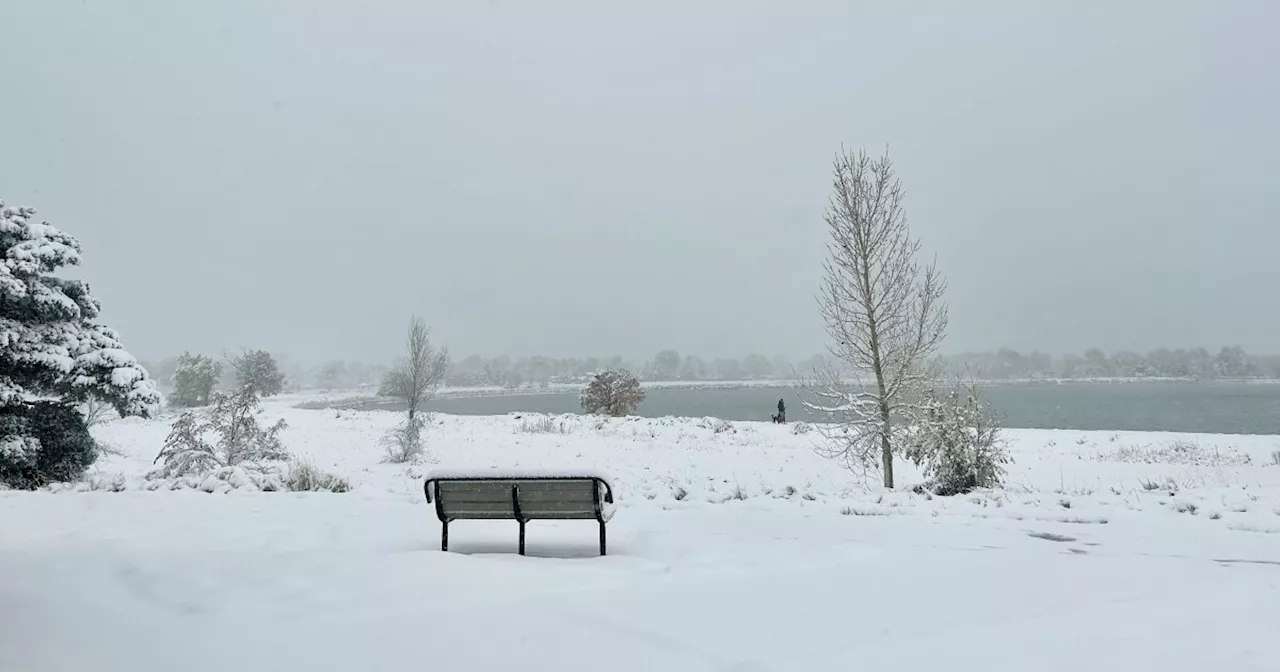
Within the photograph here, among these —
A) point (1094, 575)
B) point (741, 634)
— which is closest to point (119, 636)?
point (741, 634)

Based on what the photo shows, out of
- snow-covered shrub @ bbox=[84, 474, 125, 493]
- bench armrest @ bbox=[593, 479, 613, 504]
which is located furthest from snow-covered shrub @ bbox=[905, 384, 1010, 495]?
snow-covered shrub @ bbox=[84, 474, 125, 493]

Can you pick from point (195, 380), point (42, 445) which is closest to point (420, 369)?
point (42, 445)

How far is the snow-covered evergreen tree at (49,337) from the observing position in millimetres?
9023

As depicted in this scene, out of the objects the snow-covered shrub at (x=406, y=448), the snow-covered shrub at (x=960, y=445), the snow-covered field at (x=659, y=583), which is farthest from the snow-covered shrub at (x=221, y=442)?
the snow-covered shrub at (x=960, y=445)

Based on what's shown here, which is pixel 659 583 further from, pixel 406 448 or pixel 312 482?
pixel 406 448

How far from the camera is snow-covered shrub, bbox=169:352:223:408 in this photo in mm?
47344

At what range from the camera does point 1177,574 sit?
4617mm

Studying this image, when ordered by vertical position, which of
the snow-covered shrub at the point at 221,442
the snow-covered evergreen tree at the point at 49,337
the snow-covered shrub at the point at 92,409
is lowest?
the snow-covered shrub at the point at 221,442

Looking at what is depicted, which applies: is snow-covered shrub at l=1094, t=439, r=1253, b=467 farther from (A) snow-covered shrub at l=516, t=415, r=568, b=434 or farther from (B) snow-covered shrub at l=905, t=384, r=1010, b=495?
(A) snow-covered shrub at l=516, t=415, r=568, b=434

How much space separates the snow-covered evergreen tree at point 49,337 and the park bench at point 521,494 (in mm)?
7473

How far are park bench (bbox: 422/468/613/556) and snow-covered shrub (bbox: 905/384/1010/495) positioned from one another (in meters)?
6.65

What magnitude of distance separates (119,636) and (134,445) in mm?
19619

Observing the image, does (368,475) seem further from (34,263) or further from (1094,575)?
(1094,575)

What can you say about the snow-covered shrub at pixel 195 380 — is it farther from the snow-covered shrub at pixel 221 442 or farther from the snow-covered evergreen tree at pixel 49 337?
the snow-covered evergreen tree at pixel 49 337
